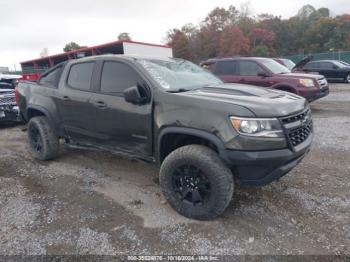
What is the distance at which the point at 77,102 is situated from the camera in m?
4.24

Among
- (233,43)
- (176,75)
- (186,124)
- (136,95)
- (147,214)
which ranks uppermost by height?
(233,43)

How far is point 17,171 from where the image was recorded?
15.4ft

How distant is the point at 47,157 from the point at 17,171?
1.63ft

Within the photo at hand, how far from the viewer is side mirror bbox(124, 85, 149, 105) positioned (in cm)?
325

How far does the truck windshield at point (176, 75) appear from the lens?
3.55m

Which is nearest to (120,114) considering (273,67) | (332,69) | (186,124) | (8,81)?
(186,124)

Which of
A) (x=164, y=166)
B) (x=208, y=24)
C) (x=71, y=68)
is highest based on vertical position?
(x=208, y=24)

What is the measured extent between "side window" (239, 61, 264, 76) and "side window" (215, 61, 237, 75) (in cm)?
24

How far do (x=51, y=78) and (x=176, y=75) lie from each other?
238cm

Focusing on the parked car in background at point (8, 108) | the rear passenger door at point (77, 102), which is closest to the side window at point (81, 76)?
the rear passenger door at point (77, 102)

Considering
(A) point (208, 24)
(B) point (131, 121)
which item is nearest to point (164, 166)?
(B) point (131, 121)

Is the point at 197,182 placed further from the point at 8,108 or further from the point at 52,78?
the point at 8,108

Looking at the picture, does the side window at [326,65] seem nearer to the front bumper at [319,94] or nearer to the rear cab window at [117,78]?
the front bumper at [319,94]

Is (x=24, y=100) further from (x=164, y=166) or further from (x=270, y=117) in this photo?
(x=270, y=117)
